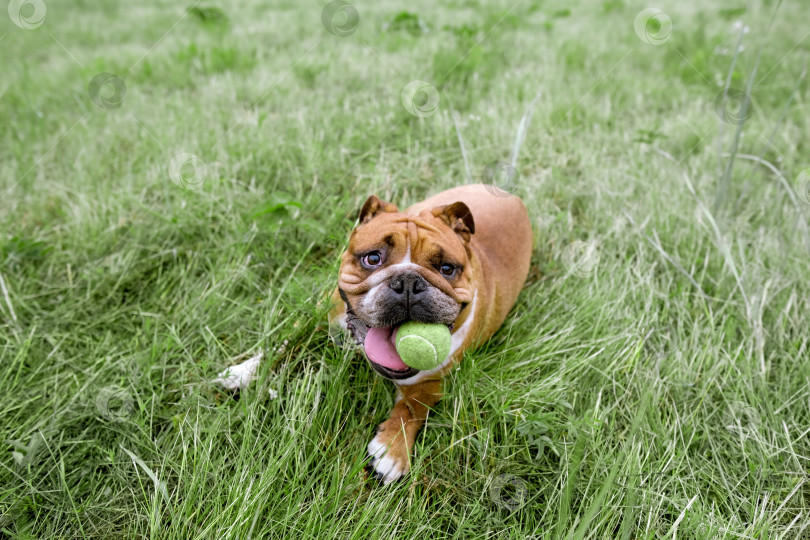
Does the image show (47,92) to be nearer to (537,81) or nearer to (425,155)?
(425,155)

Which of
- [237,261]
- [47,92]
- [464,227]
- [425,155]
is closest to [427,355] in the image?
[464,227]

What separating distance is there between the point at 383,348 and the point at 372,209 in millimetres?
730

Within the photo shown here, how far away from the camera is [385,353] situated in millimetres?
2271

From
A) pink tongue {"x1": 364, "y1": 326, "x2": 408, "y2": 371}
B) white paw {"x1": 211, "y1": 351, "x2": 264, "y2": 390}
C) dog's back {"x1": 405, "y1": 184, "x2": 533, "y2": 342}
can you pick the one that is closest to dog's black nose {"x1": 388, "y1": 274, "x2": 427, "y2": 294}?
pink tongue {"x1": 364, "y1": 326, "x2": 408, "y2": 371}

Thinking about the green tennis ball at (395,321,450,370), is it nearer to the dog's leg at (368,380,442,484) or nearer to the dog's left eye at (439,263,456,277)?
the dog's left eye at (439,263,456,277)

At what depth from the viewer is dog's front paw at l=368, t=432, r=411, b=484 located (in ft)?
7.59

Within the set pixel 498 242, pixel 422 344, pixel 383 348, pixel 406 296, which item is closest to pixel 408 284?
pixel 406 296

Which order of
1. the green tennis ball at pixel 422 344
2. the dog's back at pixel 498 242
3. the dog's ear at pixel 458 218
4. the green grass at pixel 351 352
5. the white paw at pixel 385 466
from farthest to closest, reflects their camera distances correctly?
the dog's back at pixel 498 242 → the dog's ear at pixel 458 218 → the white paw at pixel 385 466 → the green grass at pixel 351 352 → the green tennis ball at pixel 422 344

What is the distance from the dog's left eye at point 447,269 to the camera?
234cm

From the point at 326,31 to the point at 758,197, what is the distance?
5.36 metres

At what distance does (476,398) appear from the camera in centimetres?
249

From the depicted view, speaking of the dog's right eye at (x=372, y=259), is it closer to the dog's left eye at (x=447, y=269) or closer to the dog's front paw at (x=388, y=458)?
the dog's left eye at (x=447, y=269)

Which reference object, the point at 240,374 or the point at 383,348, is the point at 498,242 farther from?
the point at 240,374

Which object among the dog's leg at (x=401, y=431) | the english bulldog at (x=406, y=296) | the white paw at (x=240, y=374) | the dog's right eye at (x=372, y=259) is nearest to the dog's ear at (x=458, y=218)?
the english bulldog at (x=406, y=296)
